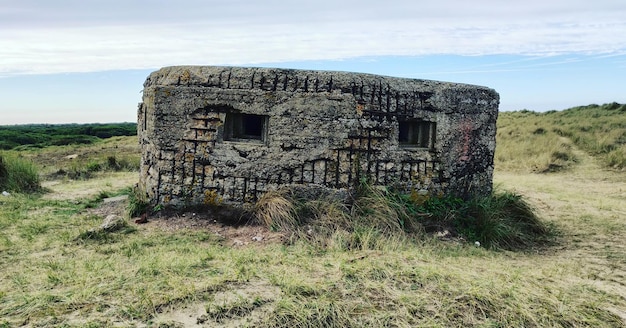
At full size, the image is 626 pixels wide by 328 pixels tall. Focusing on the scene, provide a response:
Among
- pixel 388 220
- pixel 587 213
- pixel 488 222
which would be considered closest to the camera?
pixel 388 220

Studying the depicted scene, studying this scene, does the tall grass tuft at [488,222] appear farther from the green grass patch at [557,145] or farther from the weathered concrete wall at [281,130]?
the green grass patch at [557,145]

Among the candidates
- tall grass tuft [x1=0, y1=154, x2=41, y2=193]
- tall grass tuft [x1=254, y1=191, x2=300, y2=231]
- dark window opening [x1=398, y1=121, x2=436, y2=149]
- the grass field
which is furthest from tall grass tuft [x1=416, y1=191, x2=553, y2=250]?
tall grass tuft [x1=0, y1=154, x2=41, y2=193]

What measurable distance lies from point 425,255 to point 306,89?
89.1 inches

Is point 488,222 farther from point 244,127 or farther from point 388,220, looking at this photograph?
point 244,127

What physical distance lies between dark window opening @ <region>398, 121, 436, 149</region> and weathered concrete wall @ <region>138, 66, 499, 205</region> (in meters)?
0.11

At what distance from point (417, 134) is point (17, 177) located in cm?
680

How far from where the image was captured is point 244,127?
581 centimetres

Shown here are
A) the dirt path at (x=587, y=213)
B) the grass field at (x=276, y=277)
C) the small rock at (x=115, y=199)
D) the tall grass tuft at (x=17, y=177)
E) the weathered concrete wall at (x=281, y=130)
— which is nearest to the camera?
the grass field at (x=276, y=277)

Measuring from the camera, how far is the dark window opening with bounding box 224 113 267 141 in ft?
18.4

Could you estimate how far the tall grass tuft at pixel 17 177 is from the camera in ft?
25.9

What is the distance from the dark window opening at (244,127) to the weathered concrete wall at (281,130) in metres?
0.01

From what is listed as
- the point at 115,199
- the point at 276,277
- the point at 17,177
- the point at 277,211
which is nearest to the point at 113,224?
the point at 277,211

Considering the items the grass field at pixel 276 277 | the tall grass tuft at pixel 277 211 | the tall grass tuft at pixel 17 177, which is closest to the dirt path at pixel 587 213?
the grass field at pixel 276 277

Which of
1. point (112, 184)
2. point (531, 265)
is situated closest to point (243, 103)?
point (531, 265)
